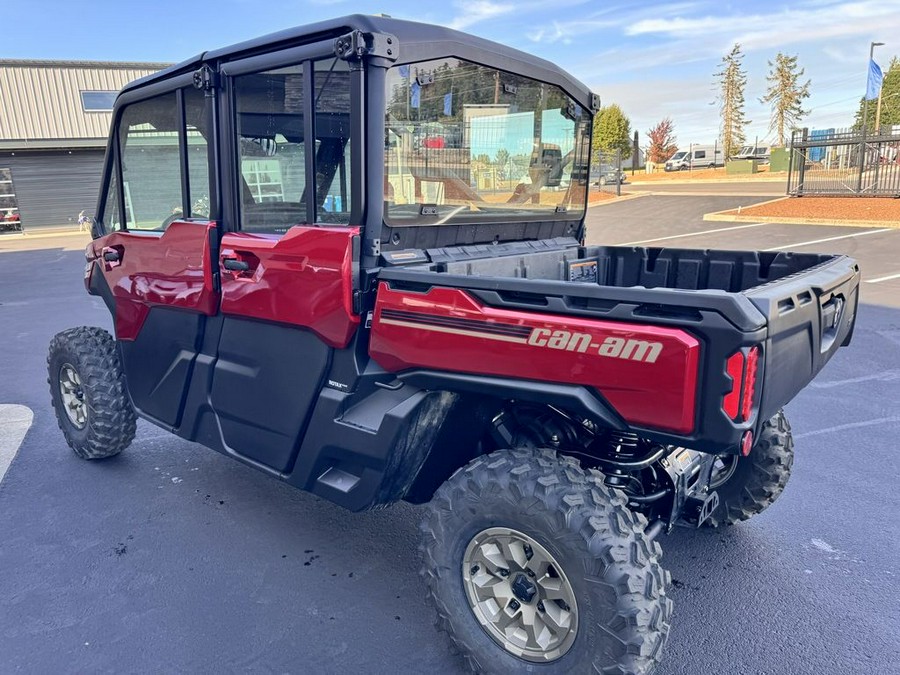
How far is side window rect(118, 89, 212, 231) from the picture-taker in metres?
3.27

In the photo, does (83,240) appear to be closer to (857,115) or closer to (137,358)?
(137,358)

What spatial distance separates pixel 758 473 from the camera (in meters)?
3.27

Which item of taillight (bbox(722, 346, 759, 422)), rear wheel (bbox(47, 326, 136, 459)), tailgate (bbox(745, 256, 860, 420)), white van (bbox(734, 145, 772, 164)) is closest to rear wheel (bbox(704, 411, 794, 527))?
tailgate (bbox(745, 256, 860, 420))

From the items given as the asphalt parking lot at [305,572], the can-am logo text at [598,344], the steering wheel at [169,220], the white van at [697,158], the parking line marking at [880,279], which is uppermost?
the white van at [697,158]

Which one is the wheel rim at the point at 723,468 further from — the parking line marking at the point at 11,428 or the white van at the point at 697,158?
the white van at the point at 697,158

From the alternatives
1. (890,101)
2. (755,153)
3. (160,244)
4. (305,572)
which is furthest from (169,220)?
(755,153)

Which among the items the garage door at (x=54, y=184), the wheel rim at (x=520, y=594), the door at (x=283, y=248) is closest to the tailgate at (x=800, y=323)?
the wheel rim at (x=520, y=594)

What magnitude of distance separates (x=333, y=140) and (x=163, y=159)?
1323 mm

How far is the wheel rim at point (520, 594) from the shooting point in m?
2.28

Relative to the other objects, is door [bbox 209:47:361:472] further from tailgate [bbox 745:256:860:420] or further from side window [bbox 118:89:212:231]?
tailgate [bbox 745:256:860:420]

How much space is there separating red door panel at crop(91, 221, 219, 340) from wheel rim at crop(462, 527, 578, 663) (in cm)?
181

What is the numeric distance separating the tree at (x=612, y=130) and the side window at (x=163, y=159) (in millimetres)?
41117

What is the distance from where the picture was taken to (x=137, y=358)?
3920 millimetres

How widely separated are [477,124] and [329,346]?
3.98 ft
